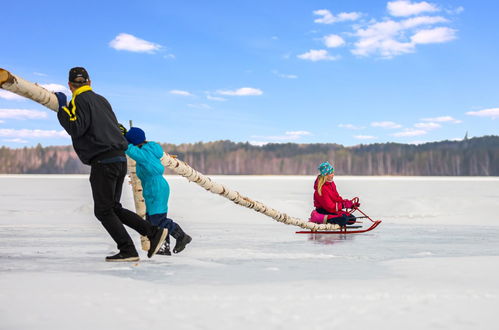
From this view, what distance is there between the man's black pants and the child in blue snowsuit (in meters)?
0.55

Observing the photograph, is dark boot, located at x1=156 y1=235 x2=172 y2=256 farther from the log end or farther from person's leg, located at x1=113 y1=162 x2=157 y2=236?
the log end

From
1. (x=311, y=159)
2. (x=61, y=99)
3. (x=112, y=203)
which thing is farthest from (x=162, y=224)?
(x=311, y=159)

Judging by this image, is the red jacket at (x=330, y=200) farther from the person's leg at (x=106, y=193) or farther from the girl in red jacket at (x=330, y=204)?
the person's leg at (x=106, y=193)

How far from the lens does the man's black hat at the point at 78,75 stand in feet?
17.9

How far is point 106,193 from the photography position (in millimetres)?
5469

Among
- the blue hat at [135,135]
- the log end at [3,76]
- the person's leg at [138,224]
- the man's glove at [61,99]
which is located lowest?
the person's leg at [138,224]

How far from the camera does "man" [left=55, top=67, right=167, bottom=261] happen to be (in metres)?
5.26

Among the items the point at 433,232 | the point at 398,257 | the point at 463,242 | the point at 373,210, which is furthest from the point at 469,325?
the point at 373,210

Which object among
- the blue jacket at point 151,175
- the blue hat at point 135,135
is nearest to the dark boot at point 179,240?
the blue jacket at point 151,175

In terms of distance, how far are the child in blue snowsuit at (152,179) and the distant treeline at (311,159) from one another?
12070 cm

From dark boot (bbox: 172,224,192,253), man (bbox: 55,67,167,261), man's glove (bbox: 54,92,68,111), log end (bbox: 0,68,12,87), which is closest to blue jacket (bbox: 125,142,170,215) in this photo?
dark boot (bbox: 172,224,192,253)

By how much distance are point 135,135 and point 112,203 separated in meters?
1.03

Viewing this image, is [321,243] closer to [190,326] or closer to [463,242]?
[463,242]

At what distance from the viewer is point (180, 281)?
4.68 m
